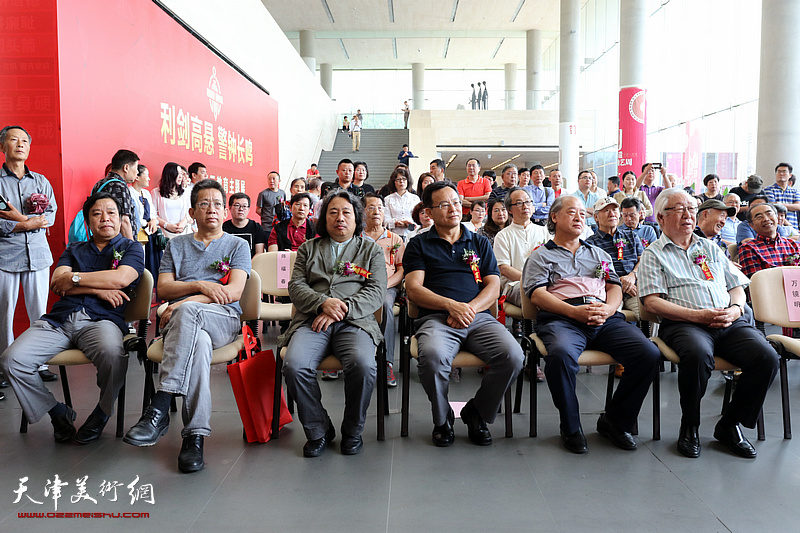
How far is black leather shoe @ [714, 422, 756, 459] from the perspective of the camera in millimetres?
2488

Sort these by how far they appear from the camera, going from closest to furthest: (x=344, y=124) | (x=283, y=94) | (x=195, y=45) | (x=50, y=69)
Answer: (x=50, y=69) → (x=195, y=45) → (x=283, y=94) → (x=344, y=124)

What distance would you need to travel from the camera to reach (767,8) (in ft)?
24.9

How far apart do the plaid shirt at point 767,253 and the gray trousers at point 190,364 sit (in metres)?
3.76

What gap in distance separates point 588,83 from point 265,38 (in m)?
13.1

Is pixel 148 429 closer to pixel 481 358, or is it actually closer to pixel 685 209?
pixel 481 358

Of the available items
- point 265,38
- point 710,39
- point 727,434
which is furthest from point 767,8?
point 265,38

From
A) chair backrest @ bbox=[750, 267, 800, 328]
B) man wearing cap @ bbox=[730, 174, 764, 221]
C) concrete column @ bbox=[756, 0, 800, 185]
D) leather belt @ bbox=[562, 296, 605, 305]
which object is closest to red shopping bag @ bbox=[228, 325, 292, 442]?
leather belt @ bbox=[562, 296, 605, 305]

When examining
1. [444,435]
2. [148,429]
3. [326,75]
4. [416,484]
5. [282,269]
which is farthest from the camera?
[326,75]

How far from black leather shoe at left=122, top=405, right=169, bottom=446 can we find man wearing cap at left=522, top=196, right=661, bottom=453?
1.80 meters

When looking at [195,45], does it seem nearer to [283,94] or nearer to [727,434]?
[283,94]

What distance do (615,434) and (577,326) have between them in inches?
21.6

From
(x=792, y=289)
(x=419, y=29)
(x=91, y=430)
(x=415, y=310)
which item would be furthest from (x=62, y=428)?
(x=419, y=29)

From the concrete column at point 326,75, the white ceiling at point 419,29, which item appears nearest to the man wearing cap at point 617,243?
the white ceiling at point 419,29

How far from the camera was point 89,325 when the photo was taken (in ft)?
9.00
